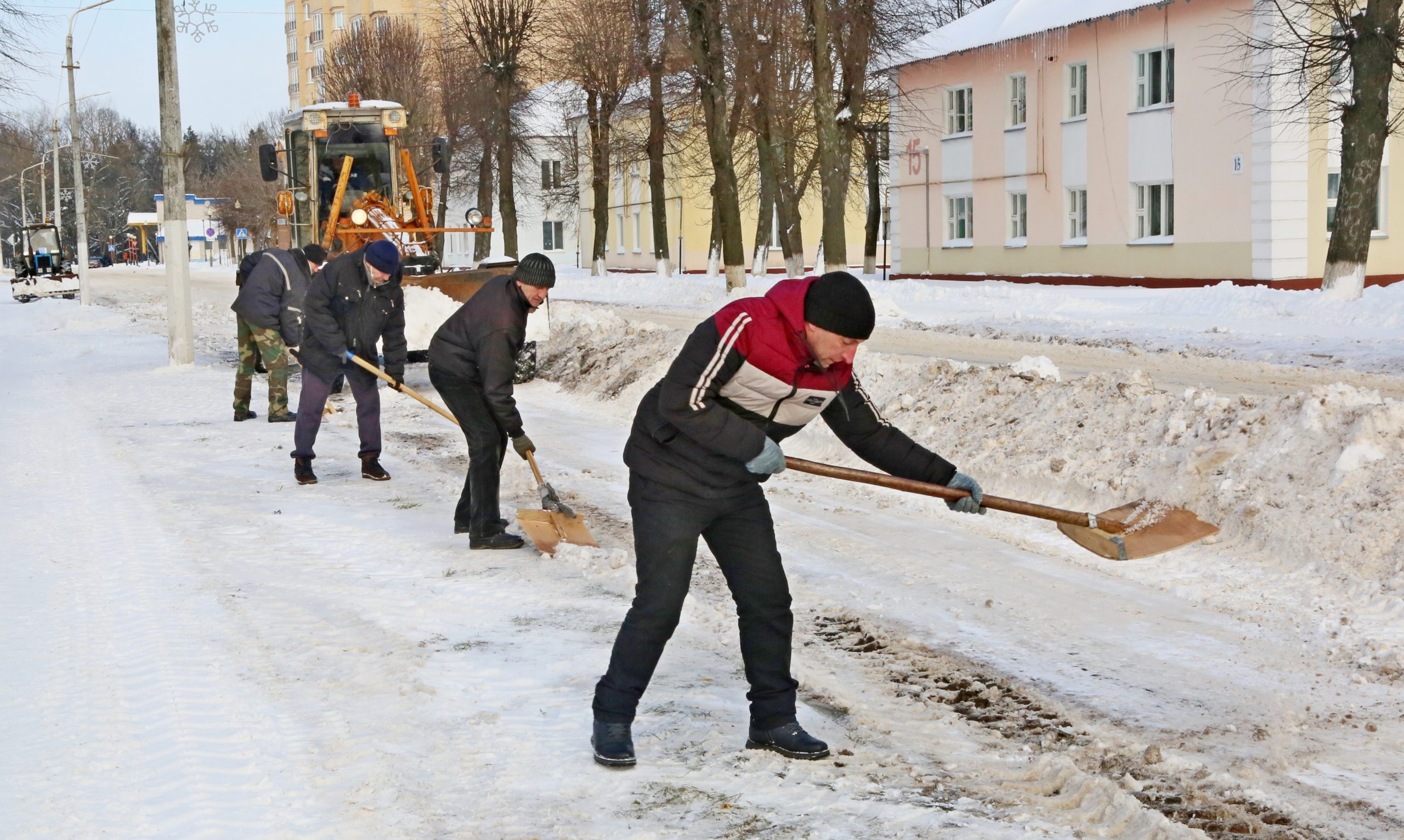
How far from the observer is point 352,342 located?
9.20m

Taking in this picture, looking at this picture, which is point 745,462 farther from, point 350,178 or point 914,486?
point 350,178

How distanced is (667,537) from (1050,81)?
26.8 metres

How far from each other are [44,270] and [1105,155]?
32193 mm

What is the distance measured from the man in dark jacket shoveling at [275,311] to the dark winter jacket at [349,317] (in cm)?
253

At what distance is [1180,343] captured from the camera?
15.1 meters

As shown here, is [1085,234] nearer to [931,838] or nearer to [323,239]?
[323,239]

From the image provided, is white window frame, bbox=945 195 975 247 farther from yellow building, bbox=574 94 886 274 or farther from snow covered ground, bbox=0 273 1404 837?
snow covered ground, bbox=0 273 1404 837

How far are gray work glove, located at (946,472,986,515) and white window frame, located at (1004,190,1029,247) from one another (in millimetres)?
26667

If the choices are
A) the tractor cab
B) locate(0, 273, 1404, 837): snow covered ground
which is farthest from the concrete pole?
the tractor cab

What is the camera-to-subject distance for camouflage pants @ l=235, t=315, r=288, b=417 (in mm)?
11992

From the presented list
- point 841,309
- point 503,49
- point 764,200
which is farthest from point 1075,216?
point 841,309

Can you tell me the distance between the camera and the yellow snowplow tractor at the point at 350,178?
1698 centimetres

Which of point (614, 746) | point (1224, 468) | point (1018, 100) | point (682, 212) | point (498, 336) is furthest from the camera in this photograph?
point (682, 212)

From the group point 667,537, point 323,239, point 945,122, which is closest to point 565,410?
point 323,239
